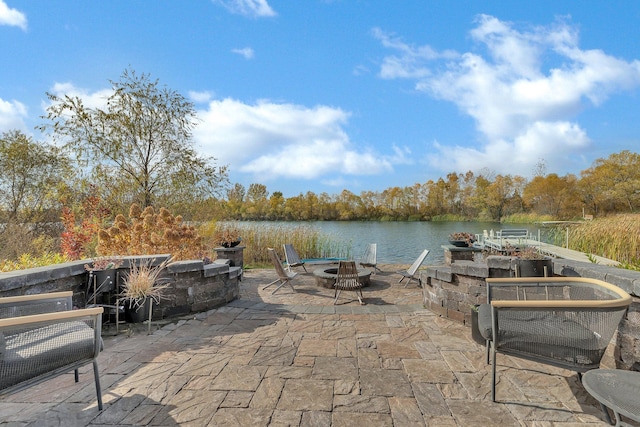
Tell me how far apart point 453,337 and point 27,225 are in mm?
10571

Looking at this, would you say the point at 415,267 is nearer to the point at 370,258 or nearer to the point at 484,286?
the point at 370,258

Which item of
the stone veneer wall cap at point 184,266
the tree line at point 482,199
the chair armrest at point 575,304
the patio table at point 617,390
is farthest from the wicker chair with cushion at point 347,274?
the tree line at point 482,199

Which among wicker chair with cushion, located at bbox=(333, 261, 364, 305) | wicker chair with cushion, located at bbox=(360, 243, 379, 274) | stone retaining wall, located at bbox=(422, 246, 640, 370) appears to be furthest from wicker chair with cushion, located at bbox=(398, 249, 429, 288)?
wicker chair with cushion, located at bbox=(333, 261, 364, 305)

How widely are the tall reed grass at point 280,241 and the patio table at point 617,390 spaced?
8.48 meters

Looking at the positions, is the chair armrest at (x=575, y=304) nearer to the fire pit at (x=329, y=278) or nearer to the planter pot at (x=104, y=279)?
the fire pit at (x=329, y=278)

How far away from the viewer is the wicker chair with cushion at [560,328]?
1987 mm

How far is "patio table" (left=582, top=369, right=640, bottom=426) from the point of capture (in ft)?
4.94

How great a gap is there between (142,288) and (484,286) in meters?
3.86

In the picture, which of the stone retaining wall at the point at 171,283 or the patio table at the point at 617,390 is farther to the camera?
the stone retaining wall at the point at 171,283

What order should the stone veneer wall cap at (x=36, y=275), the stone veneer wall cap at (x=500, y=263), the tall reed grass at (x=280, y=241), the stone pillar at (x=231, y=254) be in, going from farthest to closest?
the tall reed grass at (x=280, y=241), the stone pillar at (x=231, y=254), the stone veneer wall cap at (x=500, y=263), the stone veneer wall cap at (x=36, y=275)

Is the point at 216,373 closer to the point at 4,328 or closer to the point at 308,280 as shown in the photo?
the point at 4,328

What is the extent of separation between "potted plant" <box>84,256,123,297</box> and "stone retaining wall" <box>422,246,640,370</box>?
389 centimetres

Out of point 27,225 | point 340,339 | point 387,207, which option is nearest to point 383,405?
point 340,339

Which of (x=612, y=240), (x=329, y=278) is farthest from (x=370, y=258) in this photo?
(x=612, y=240)
